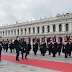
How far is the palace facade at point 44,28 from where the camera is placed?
43.2 m

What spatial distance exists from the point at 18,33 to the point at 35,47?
44.1 m

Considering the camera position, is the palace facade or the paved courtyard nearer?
the paved courtyard

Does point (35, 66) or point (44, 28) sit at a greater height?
point (44, 28)

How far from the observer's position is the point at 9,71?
26.2 feet

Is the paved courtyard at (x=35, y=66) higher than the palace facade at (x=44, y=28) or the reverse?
the reverse

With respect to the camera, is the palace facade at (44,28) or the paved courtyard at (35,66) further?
the palace facade at (44,28)

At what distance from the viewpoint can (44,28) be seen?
49656 millimetres

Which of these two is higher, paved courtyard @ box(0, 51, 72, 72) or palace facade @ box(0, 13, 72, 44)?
palace facade @ box(0, 13, 72, 44)

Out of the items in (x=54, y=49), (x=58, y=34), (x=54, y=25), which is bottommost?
(x=54, y=49)

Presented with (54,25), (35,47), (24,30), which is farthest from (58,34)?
(35,47)

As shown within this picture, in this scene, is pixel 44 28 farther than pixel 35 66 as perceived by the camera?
Yes

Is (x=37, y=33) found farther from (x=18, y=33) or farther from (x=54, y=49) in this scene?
(x=54, y=49)

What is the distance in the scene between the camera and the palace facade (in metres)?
43.2

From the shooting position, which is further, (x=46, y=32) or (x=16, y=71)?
(x=46, y=32)
